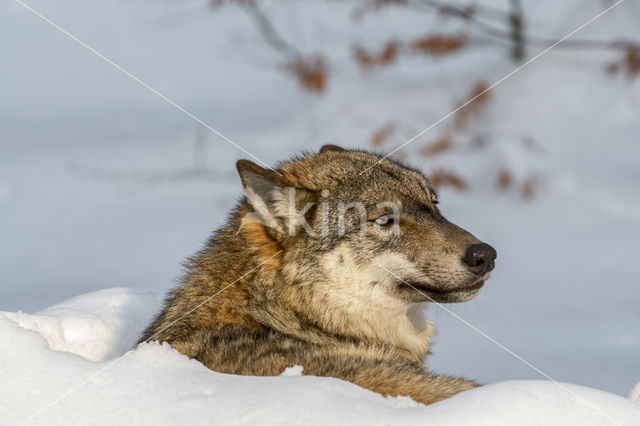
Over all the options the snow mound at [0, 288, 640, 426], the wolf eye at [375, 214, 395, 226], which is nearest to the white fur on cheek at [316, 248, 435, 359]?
the wolf eye at [375, 214, 395, 226]

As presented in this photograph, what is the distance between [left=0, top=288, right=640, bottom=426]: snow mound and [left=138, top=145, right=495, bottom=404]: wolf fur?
1.98 ft

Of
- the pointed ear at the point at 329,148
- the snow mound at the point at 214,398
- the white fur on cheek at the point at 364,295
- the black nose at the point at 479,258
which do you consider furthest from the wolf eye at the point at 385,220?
the snow mound at the point at 214,398

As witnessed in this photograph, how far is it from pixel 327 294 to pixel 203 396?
1.44m

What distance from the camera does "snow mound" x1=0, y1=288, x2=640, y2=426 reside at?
3332 millimetres

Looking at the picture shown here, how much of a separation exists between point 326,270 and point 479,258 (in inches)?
40.2

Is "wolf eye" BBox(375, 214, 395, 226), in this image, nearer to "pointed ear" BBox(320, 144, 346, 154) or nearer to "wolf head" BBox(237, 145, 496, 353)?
"wolf head" BBox(237, 145, 496, 353)

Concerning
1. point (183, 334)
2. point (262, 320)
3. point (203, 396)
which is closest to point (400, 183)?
point (262, 320)

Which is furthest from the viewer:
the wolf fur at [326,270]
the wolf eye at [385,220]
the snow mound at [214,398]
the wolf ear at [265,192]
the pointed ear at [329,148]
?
the pointed ear at [329,148]

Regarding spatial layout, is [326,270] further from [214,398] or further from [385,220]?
[214,398]

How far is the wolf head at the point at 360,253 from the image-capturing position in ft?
15.8

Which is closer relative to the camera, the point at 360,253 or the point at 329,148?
the point at 360,253

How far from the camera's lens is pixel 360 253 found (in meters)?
4.91

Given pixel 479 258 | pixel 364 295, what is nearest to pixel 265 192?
pixel 364 295

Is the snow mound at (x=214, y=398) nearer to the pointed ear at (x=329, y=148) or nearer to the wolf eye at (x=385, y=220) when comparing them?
the wolf eye at (x=385, y=220)
